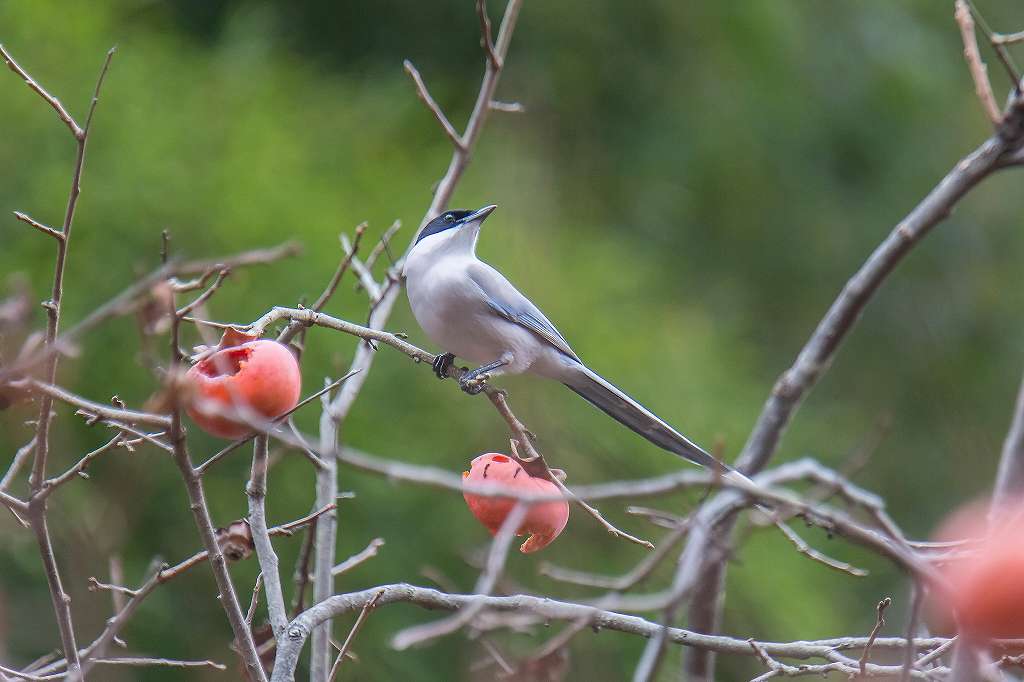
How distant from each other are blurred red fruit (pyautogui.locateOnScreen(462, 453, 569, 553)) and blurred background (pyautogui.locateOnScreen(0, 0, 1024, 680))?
0.10m

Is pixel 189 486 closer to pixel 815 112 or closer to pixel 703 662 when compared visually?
pixel 703 662

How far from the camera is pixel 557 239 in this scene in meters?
5.29

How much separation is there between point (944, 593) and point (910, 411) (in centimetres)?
630

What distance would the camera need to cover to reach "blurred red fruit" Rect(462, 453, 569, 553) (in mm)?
1814

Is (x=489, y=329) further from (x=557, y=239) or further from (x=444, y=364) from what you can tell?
(x=557, y=239)

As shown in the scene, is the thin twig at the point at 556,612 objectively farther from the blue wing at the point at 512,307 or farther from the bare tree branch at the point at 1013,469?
the blue wing at the point at 512,307

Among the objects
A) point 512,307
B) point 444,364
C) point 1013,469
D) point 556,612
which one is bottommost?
point 444,364

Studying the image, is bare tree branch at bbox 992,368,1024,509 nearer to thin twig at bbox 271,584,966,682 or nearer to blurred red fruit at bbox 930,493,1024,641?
blurred red fruit at bbox 930,493,1024,641

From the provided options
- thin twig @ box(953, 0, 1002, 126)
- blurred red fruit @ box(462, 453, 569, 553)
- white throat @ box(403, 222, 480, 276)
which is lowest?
white throat @ box(403, 222, 480, 276)

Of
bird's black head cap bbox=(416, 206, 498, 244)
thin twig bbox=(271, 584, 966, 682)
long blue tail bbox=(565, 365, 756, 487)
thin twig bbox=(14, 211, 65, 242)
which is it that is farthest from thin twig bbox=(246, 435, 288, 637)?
bird's black head cap bbox=(416, 206, 498, 244)

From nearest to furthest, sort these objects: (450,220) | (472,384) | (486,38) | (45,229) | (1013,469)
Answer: (1013,469) → (45,229) → (486,38) → (472,384) → (450,220)

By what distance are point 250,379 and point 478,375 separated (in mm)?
1018

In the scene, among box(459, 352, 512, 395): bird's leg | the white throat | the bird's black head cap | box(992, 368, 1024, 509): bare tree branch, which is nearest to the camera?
box(992, 368, 1024, 509): bare tree branch

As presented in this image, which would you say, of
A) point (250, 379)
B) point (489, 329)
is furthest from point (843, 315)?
point (250, 379)
